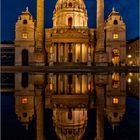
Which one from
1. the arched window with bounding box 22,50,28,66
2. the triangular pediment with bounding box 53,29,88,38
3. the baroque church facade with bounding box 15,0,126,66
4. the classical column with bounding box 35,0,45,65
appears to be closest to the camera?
the classical column with bounding box 35,0,45,65

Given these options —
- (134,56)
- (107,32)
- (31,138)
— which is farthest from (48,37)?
(31,138)

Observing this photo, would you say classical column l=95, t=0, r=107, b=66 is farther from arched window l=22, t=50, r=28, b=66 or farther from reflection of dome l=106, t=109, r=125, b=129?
reflection of dome l=106, t=109, r=125, b=129

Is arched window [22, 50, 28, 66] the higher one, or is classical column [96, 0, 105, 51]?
classical column [96, 0, 105, 51]

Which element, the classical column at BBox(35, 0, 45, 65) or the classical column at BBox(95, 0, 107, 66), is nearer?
the classical column at BBox(95, 0, 107, 66)

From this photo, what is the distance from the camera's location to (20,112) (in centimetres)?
1056

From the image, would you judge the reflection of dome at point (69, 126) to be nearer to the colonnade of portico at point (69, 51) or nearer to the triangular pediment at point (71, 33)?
the triangular pediment at point (71, 33)

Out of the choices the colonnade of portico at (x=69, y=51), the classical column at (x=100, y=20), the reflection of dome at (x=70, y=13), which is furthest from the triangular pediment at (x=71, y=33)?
the reflection of dome at (x=70, y=13)

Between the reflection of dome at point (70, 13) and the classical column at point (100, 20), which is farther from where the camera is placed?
the reflection of dome at point (70, 13)

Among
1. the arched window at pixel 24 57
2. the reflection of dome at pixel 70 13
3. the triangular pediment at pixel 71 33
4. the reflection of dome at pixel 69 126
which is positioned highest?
the reflection of dome at pixel 70 13

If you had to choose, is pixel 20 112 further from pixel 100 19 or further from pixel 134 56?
pixel 134 56

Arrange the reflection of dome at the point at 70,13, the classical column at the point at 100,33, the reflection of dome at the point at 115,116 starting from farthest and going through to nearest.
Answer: the reflection of dome at the point at 70,13 < the classical column at the point at 100,33 < the reflection of dome at the point at 115,116

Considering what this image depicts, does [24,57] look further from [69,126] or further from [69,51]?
[69,126]

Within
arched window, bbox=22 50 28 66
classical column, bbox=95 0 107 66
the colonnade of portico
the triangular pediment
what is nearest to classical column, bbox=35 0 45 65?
the triangular pediment

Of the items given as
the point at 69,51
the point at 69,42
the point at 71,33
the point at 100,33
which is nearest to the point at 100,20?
the point at 100,33
